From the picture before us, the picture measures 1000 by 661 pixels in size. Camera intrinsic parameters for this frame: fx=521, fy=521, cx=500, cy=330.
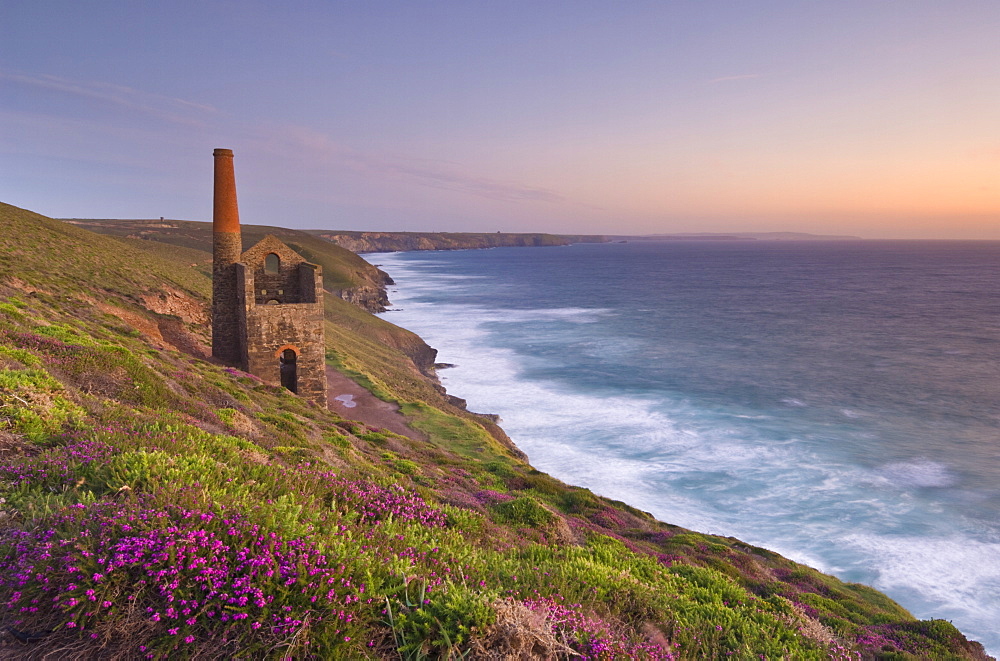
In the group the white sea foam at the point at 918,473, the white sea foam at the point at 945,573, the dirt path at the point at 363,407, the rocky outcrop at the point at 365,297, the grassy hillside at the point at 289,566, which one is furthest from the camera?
the rocky outcrop at the point at 365,297

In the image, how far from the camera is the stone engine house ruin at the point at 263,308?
23688 millimetres

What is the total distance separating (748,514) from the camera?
83.1ft

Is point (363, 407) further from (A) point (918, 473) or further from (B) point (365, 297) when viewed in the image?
(B) point (365, 297)

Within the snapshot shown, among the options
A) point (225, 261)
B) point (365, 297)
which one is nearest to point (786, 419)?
point (225, 261)

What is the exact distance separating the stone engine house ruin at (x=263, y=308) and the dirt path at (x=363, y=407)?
227 cm

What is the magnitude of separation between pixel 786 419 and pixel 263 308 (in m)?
35.2

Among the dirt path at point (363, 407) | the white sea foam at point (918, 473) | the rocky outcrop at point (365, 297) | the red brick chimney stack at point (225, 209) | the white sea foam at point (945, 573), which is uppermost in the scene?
the red brick chimney stack at point (225, 209)

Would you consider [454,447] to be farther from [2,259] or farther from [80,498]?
[2,259]

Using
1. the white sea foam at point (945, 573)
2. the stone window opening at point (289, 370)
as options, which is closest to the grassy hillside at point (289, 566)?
the white sea foam at point (945, 573)

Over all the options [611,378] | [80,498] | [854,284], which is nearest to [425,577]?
[80,498]

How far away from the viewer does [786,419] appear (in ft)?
124

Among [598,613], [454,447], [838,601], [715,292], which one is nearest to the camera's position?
[598,613]

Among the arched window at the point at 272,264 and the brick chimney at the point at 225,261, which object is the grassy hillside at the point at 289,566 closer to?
the brick chimney at the point at 225,261

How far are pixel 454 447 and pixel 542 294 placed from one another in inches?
3517
